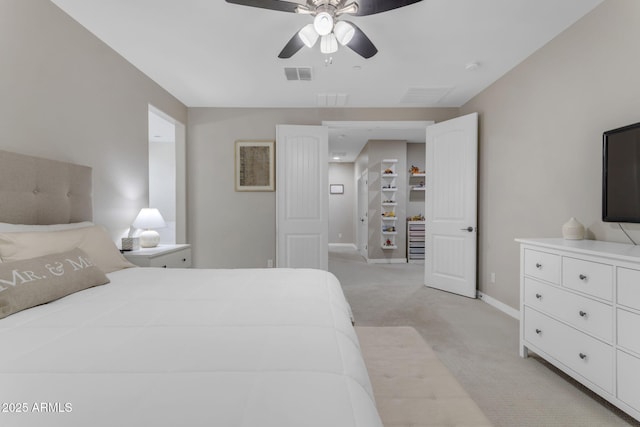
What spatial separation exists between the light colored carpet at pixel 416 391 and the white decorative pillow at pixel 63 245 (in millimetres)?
1822

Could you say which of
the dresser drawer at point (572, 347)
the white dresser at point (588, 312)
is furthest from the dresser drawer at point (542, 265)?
the dresser drawer at point (572, 347)

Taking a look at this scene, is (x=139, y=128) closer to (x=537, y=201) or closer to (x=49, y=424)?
(x=49, y=424)

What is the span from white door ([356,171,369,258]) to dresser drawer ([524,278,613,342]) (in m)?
4.33

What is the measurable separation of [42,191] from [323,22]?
2.13 metres

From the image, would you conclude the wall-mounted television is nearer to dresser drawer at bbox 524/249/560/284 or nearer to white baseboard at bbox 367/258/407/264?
dresser drawer at bbox 524/249/560/284

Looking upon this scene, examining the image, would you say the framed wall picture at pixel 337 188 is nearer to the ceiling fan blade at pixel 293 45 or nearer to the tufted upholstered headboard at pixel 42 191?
the ceiling fan blade at pixel 293 45

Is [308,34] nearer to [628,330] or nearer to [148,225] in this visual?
[148,225]

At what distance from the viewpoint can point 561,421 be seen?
1.55m

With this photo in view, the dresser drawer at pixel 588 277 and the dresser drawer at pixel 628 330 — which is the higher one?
the dresser drawer at pixel 588 277

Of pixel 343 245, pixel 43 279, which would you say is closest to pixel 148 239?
pixel 43 279

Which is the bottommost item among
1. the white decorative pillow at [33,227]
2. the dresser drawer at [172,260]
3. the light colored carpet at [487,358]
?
the light colored carpet at [487,358]

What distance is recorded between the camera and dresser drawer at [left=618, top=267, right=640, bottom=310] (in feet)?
4.67

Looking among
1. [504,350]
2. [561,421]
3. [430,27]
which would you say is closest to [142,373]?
[561,421]

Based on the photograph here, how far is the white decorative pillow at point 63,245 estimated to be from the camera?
1460 mm
